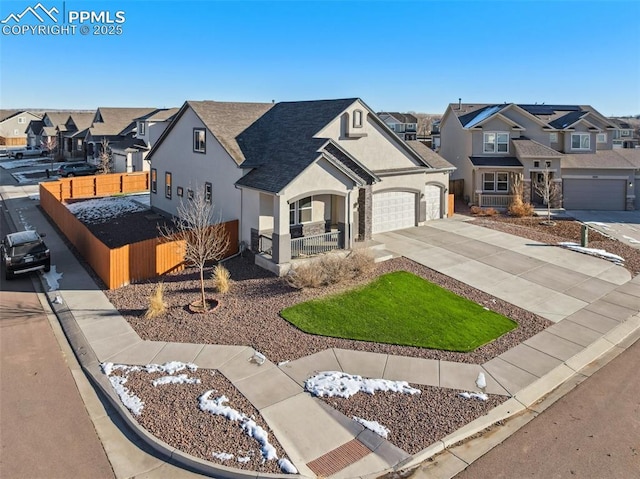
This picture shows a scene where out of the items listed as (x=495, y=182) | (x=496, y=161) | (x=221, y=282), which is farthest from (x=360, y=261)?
(x=496, y=161)

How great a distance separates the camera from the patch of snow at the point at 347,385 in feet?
34.8

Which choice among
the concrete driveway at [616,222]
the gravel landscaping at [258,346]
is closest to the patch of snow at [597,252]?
the gravel landscaping at [258,346]

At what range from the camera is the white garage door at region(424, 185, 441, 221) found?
90.9 ft

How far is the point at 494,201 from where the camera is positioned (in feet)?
111

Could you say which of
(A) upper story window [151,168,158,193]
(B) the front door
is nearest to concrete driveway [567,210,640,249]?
(B) the front door

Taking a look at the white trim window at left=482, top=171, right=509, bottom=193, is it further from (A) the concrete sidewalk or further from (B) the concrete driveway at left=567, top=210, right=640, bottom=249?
(A) the concrete sidewalk

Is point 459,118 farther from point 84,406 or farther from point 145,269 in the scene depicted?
point 84,406

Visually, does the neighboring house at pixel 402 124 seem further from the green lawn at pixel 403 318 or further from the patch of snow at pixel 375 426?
the patch of snow at pixel 375 426

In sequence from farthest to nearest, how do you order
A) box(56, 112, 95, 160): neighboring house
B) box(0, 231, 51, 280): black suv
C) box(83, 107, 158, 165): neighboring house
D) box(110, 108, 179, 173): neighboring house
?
1. box(56, 112, 95, 160): neighboring house
2. box(83, 107, 158, 165): neighboring house
3. box(110, 108, 179, 173): neighboring house
4. box(0, 231, 51, 280): black suv

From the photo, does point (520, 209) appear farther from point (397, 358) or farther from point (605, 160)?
point (397, 358)

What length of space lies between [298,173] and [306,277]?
14.0 ft

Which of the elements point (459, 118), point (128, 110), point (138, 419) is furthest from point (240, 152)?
point (128, 110)

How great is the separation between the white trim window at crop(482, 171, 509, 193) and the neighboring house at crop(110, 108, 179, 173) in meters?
28.8

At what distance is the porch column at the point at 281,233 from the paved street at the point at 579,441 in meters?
10.5
